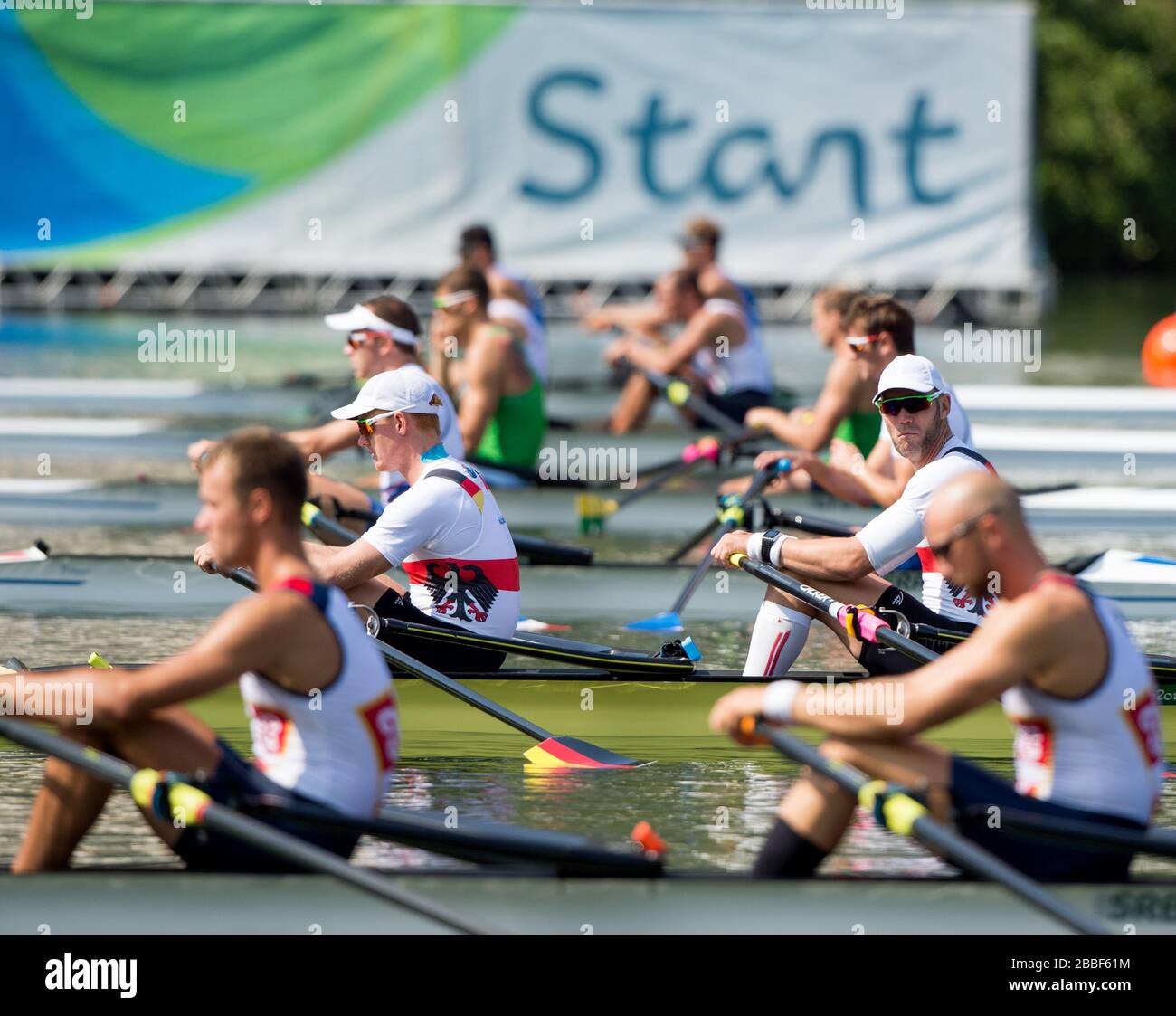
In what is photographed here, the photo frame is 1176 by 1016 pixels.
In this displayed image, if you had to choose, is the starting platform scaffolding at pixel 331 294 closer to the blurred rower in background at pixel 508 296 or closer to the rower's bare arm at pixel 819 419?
the blurred rower in background at pixel 508 296

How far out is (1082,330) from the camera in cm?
2564

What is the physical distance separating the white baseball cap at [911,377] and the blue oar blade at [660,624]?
78.3 inches

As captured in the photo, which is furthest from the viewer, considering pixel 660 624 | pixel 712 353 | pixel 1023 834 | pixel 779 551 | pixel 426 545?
pixel 712 353

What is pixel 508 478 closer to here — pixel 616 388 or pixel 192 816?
pixel 616 388

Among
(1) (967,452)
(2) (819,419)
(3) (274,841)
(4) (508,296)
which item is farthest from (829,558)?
(4) (508,296)

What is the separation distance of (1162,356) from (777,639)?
40.0ft

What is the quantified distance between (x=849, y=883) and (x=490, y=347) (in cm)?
564

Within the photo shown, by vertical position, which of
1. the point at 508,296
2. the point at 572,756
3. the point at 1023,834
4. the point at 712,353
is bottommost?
the point at 572,756

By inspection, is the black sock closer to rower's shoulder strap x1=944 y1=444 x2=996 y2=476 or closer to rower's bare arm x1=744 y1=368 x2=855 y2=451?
rower's shoulder strap x1=944 y1=444 x2=996 y2=476

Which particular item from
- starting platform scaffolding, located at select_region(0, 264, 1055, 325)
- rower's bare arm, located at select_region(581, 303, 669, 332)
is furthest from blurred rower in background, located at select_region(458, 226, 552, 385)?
starting platform scaffolding, located at select_region(0, 264, 1055, 325)

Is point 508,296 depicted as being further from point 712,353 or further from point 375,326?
point 375,326

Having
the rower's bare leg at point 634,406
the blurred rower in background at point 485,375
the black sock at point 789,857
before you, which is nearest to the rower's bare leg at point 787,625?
the black sock at point 789,857

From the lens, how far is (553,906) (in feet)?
14.6

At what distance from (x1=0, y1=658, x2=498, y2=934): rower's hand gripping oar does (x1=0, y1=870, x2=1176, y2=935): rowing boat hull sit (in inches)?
5.2
